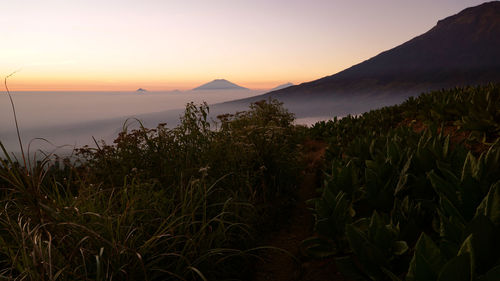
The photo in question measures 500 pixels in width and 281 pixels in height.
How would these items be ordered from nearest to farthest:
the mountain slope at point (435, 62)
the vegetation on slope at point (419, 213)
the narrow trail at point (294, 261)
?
the vegetation on slope at point (419, 213) < the narrow trail at point (294, 261) < the mountain slope at point (435, 62)

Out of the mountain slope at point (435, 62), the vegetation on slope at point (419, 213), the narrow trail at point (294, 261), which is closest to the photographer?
the vegetation on slope at point (419, 213)

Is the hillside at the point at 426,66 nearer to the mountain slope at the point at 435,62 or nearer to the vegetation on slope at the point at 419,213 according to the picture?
the mountain slope at the point at 435,62

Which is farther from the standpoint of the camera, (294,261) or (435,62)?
(435,62)

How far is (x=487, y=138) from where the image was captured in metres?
4.34

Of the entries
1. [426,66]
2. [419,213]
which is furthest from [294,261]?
[426,66]

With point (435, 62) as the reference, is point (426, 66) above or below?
below

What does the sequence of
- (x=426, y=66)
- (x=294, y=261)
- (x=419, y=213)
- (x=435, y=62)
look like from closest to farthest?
(x=419, y=213)
(x=294, y=261)
(x=426, y=66)
(x=435, y=62)

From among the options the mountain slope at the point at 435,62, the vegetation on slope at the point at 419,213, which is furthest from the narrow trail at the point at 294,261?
the mountain slope at the point at 435,62

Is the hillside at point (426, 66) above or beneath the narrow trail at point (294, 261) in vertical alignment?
above

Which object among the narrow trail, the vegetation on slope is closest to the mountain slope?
the narrow trail

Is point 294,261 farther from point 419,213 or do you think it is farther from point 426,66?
point 426,66

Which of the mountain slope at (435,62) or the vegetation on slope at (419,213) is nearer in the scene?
the vegetation on slope at (419,213)

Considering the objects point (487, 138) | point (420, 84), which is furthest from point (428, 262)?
point (420, 84)

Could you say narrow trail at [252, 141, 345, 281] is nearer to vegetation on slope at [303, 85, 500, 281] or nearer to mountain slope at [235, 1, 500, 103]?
vegetation on slope at [303, 85, 500, 281]
